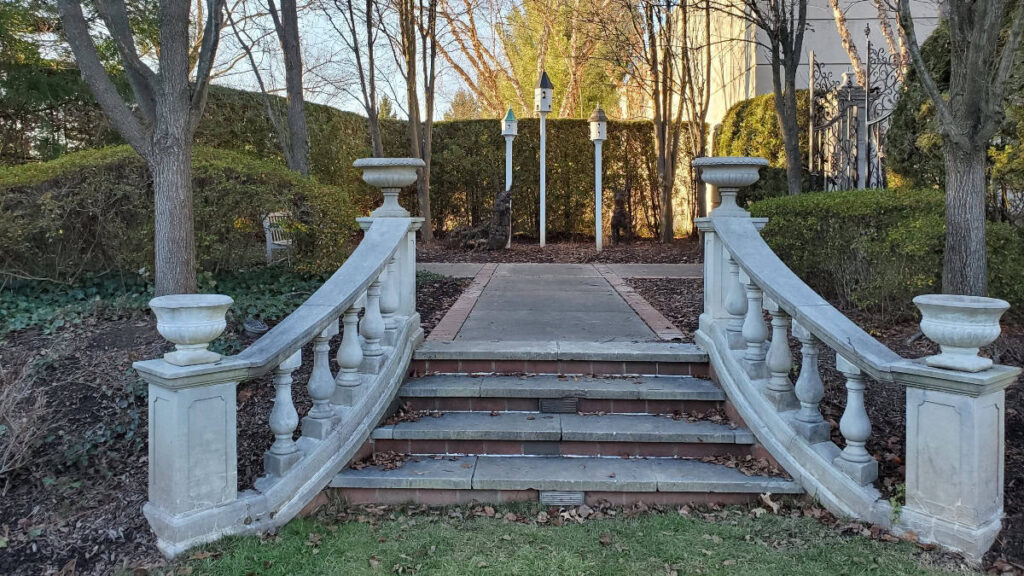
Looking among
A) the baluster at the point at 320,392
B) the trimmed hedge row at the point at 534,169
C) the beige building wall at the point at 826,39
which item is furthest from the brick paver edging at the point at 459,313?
the beige building wall at the point at 826,39

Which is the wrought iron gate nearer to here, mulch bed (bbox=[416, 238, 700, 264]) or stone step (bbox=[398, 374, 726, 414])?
mulch bed (bbox=[416, 238, 700, 264])

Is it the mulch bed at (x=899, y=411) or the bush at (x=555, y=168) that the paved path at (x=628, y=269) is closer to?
the mulch bed at (x=899, y=411)

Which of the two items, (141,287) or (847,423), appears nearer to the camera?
(847,423)

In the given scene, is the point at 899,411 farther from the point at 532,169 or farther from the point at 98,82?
the point at 532,169

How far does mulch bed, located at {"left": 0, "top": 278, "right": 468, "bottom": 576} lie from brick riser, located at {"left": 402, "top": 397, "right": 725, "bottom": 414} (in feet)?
3.14

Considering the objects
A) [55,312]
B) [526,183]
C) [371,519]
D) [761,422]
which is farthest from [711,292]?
[526,183]

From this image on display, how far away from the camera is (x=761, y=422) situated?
3613 millimetres

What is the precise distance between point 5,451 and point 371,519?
1.99 metres

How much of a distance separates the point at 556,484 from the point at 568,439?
0.40 m

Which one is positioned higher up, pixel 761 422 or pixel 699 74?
pixel 699 74

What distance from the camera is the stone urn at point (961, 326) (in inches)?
98.3

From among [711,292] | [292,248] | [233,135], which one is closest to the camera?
[711,292]

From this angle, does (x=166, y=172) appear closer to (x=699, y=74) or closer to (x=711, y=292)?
(x=711, y=292)

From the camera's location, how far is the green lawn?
2641 mm
